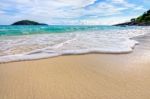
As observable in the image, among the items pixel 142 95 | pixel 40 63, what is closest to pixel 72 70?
pixel 40 63

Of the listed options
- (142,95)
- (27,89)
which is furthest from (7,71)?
(142,95)

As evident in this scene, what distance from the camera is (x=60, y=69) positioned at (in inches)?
136

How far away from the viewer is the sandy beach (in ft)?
7.25

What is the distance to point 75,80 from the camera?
109 inches

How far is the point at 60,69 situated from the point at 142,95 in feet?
5.58

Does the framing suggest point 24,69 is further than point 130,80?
Yes

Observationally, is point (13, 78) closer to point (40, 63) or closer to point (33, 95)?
point (33, 95)

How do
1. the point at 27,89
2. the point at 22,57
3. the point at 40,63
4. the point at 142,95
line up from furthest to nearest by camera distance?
the point at 22,57 < the point at 40,63 < the point at 27,89 < the point at 142,95

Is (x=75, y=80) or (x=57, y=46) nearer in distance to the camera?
(x=75, y=80)

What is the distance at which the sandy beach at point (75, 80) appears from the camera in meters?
2.21

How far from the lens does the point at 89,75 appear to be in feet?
9.88

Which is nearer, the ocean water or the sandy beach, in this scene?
the sandy beach

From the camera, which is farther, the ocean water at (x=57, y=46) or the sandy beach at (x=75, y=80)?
the ocean water at (x=57, y=46)

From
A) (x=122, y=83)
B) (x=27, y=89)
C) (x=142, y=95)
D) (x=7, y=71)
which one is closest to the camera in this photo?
(x=142, y=95)
